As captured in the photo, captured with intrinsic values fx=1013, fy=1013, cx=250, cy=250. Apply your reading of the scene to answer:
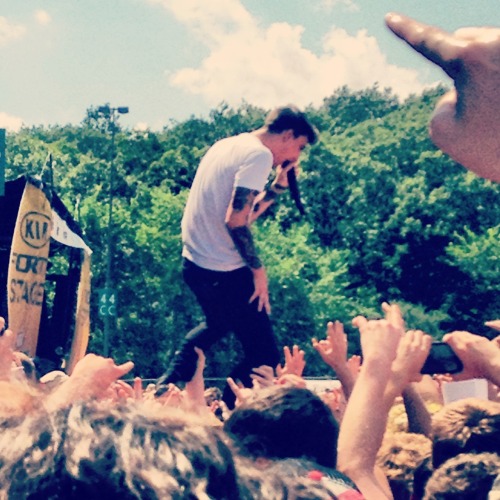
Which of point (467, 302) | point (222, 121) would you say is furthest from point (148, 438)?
point (222, 121)

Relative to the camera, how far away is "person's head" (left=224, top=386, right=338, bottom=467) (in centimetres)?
195

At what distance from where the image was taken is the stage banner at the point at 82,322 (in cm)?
1078

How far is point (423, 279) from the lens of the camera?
3281cm

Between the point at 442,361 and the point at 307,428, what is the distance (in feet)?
1.62

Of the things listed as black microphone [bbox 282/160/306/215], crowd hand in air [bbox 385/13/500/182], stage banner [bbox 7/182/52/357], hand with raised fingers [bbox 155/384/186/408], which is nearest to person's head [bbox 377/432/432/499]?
hand with raised fingers [bbox 155/384/186/408]

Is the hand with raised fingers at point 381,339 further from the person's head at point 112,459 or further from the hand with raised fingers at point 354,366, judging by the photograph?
the person's head at point 112,459

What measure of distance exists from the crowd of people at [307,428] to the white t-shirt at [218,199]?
85 cm

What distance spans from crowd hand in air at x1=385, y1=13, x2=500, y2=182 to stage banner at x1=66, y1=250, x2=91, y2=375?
370 inches

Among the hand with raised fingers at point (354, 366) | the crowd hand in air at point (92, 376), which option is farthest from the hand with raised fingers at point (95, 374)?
the hand with raised fingers at point (354, 366)

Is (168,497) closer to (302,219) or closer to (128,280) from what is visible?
(128,280)

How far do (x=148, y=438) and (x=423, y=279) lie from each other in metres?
32.4

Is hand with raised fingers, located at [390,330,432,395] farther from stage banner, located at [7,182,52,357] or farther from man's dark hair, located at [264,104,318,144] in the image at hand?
stage banner, located at [7,182,52,357]

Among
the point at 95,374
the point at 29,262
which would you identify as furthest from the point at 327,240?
the point at 95,374

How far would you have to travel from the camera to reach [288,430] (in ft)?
6.43
